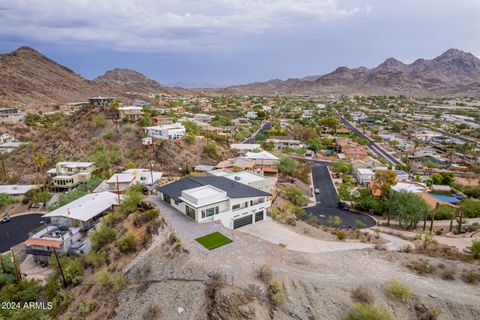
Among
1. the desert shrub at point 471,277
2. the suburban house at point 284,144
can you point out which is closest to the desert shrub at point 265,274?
the desert shrub at point 471,277

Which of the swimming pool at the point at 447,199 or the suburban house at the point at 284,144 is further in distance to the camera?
the suburban house at the point at 284,144

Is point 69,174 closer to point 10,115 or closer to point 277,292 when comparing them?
point 277,292

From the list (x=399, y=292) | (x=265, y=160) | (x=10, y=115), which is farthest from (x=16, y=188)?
(x=10, y=115)

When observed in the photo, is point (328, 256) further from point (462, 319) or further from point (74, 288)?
point (74, 288)

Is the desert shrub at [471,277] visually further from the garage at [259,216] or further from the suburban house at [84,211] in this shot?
the suburban house at [84,211]

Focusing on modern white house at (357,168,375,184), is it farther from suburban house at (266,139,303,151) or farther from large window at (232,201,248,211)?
large window at (232,201,248,211)

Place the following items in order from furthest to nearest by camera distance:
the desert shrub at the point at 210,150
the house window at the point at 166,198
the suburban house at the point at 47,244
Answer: the desert shrub at the point at 210,150 < the house window at the point at 166,198 < the suburban house at the point at 47,244

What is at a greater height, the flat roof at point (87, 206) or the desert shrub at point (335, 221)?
the flat roof at point (87, 206)
